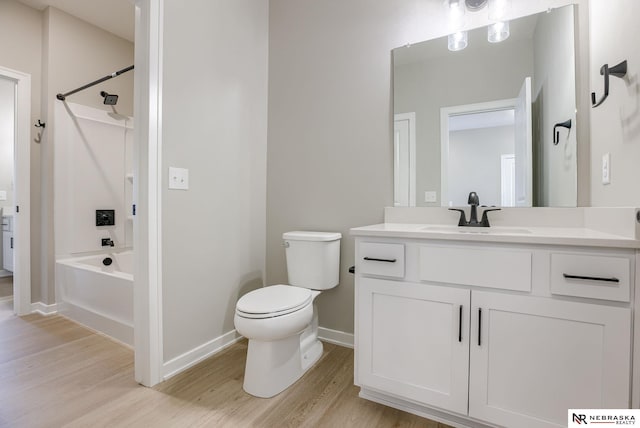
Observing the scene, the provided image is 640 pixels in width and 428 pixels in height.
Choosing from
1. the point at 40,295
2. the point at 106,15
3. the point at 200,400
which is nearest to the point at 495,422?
the point at 200,400

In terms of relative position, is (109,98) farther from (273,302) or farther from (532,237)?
(532,237)

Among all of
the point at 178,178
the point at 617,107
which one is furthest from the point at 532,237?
the point at 178,178

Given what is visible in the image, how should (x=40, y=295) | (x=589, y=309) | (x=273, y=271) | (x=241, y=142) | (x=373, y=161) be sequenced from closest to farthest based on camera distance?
(x=589, y=309)
(x=373, y=161)
(x=241, y=142)
(x=273, y=271)
(x=40, y=295)

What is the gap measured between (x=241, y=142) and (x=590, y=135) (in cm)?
199

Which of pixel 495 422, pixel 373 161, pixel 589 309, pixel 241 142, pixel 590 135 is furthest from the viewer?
pixel 241 142

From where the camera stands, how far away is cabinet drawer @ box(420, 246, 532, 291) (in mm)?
1099

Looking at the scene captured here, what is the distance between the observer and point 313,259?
1901mm

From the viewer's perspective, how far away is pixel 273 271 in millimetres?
2312

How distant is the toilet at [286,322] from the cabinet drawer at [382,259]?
436mm

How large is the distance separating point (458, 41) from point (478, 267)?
1325 mm

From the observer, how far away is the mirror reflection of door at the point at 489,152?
1.59 metres

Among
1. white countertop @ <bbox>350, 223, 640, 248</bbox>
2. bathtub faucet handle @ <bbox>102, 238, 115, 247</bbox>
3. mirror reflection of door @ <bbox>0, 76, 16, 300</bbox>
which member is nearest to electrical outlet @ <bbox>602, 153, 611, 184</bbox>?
white countertop @ <bbox>350, 223, 640, 248</bbox>

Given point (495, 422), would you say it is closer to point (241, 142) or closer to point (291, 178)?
point (291, 178)

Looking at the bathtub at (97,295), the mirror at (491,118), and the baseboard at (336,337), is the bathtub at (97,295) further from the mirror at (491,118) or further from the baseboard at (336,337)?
the mirror at (491,118)
